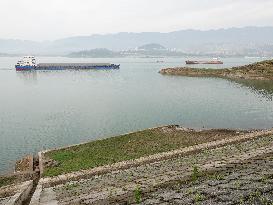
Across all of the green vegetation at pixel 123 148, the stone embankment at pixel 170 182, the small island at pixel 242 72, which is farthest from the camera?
the small island at pixel 242 72

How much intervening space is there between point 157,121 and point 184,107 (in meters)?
15.4

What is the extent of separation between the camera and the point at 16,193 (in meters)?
24.3

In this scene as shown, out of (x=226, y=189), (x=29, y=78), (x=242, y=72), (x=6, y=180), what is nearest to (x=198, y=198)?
(x=226, y=189)

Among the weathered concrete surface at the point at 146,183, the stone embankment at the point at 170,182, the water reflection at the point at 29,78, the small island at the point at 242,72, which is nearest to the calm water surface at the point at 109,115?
the stone embankment at the point at 170,182

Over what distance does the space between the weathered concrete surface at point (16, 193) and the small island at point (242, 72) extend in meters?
114

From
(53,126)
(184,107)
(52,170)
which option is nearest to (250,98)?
(184,107)

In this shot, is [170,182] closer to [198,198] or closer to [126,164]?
[198,198]

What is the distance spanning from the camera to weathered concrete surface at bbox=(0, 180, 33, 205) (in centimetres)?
2210

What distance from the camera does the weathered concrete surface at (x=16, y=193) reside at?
22100mm

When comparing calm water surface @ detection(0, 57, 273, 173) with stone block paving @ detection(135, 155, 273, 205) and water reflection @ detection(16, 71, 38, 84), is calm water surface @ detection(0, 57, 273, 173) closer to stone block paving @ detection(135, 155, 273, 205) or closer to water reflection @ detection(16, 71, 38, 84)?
stone block paving @ detection(135, 155, 273, 205)

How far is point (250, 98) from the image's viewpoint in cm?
8356

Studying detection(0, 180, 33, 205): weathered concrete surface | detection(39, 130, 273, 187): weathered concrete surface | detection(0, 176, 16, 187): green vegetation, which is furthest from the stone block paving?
detection(0, 176, 16, 187): green vegetation

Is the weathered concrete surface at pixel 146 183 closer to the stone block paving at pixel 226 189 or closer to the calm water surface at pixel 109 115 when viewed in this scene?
the stone block paving at pixel 226 189

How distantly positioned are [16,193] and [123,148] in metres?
13.5
